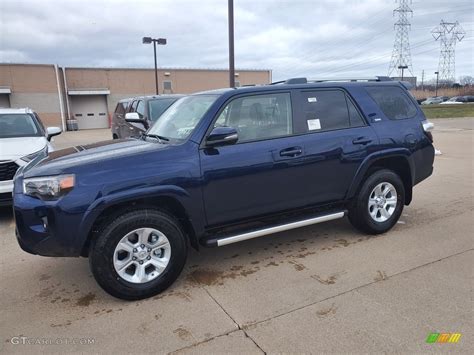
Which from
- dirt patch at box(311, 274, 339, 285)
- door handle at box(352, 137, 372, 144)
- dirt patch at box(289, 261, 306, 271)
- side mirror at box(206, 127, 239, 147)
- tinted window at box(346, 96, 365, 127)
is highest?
tinted window at box(346, 96, 365, 127)

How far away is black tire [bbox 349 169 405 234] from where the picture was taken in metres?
4.63

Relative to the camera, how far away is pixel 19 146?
641 centimetres

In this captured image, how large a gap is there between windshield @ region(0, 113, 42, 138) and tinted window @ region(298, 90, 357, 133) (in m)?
5.37

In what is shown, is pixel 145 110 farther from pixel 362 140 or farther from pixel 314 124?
pixel 362 140

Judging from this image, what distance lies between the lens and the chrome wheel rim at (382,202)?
4.76m

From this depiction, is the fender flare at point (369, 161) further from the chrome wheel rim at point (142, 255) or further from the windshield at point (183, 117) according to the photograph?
the chrome wheel rim at point (142, 255)

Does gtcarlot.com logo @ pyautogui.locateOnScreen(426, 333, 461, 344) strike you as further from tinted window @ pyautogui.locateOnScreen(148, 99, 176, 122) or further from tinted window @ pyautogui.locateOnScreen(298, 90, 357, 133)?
tinted window @ pyautogui.locateOnScreen(148, 99, 176, 122)

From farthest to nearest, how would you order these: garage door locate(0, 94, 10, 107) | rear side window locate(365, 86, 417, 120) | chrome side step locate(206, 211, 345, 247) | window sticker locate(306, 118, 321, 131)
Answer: garage door locate(0, 94, 10, 107) → rear side window locate(365, 86, 417, 120) → window sticker locate(306, 118, 321, 131) → chrome side step locate(206, 211, 345, 247)

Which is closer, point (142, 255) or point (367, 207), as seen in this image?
point (142, 255)

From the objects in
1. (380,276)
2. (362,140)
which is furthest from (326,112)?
(380,276)

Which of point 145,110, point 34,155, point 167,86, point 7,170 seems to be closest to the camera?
point 7,170

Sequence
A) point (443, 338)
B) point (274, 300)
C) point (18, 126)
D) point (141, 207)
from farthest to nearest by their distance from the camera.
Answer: point (18, 126)
point (141, 207)
point (274, 300)
point (443, 338)

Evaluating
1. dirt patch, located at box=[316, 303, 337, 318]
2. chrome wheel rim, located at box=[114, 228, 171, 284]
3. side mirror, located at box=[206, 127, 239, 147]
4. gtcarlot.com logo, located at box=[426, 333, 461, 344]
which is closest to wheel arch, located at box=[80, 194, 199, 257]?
chrome wheel rim, located at box=[114, 228, 171, 284]

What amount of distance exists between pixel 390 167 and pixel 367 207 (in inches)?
27.3
